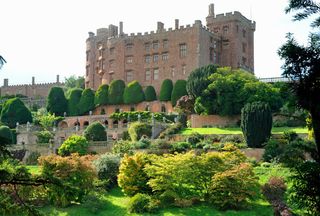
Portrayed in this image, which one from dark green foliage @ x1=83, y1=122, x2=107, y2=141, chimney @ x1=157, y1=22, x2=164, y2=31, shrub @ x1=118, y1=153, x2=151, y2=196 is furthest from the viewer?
chimney @ x1=157, y1=22, x2=164, y2=31

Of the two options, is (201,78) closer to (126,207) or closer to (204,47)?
(204,47)

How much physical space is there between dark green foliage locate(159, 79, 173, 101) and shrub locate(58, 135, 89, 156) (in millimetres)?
17026

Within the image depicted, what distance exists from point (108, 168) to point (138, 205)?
572cm

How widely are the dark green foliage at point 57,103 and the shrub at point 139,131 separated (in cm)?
1926

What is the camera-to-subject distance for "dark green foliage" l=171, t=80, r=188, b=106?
188ft

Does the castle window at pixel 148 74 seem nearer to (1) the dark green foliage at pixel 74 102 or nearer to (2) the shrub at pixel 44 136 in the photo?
(1) the dark green foliage at pixel 74 102

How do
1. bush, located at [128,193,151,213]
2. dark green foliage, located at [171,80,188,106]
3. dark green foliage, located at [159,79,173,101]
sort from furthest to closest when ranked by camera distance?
1. dark green foliage, located at [159,79,173,101]
2. dark green foliage, located at [171,80,188,106]
3. bush, located at [128,193,151,213]

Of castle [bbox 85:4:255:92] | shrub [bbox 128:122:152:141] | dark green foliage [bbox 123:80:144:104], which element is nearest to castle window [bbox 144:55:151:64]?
castle [bbox 85:4:255:92]

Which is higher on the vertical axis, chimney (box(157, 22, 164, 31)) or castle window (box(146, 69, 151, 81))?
chimney (box(157, 22, 164, 31))

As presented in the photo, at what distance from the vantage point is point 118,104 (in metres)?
62.7

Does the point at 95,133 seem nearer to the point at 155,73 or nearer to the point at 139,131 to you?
the point at 139,131

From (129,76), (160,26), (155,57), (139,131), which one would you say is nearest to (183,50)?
(155,57)

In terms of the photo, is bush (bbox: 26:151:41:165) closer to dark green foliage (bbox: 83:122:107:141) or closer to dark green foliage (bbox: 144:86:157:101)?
dark green foliage (bbox: 83:122:107:141)

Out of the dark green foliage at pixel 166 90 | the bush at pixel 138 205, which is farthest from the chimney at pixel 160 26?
the bush at pixel 138 205
